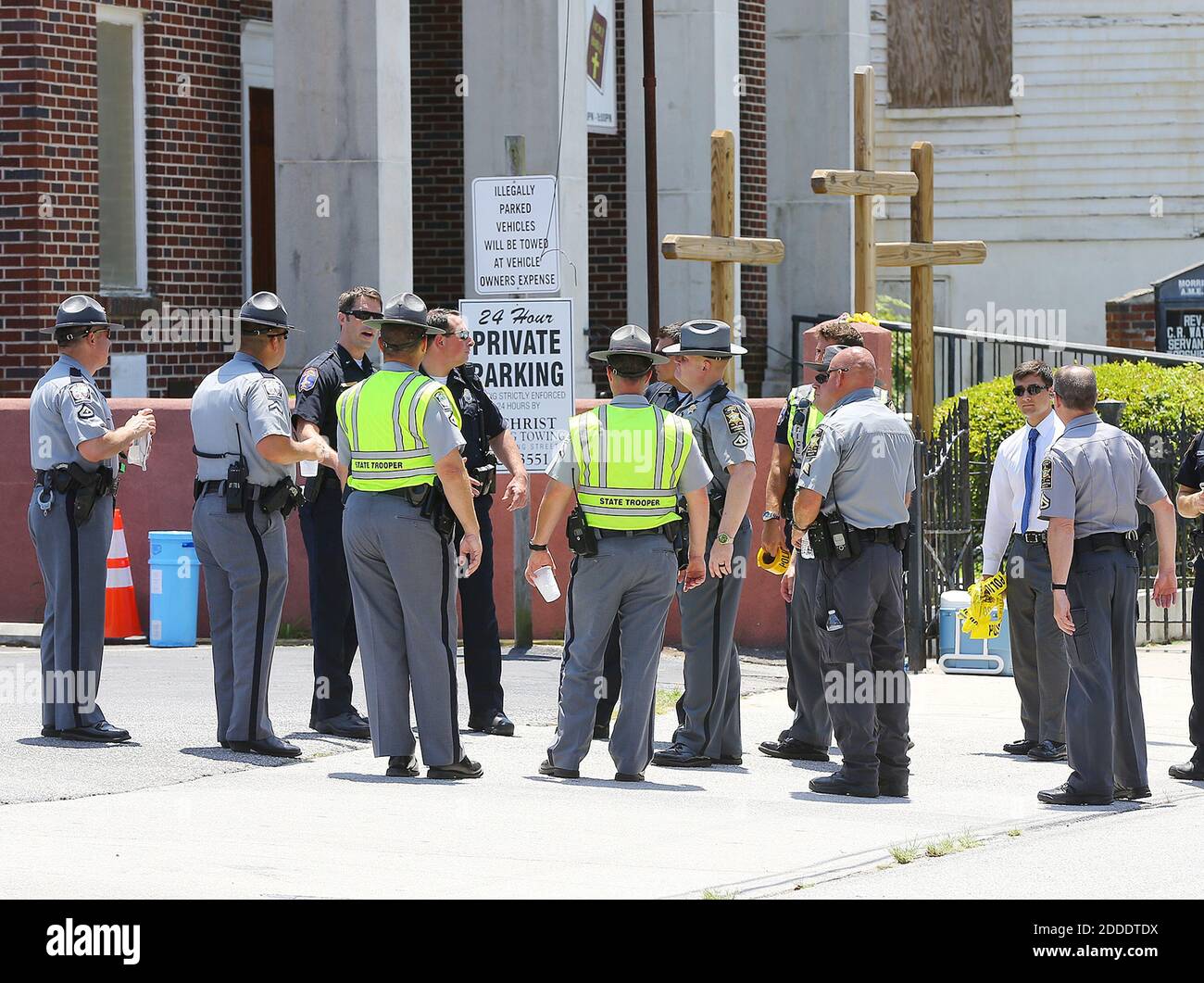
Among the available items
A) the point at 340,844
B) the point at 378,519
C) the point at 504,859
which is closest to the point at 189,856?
the point at 340,844

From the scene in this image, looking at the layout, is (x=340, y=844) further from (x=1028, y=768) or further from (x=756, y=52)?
(x=756, y=52)

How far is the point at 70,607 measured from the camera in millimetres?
9320

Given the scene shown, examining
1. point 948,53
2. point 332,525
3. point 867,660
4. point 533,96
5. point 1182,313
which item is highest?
point 948,53

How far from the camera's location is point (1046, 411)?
386 inches

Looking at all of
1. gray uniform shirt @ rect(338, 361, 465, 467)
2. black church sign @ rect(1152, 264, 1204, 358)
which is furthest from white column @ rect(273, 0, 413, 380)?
black church sign @ rect(1152, 264, 1204, 358)

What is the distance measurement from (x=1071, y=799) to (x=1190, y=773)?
1081 mm

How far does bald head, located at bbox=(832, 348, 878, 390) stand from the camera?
8711mm

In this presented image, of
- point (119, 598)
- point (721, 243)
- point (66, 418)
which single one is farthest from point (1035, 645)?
point (119, 598)

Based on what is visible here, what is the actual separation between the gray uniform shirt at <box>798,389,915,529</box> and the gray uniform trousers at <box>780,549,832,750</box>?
665mm

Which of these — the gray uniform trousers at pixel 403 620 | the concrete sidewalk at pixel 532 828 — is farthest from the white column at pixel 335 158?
the gray uniform trousers at pixel 403 620

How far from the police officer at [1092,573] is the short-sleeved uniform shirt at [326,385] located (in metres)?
3.32

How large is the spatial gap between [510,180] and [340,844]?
5930 mm

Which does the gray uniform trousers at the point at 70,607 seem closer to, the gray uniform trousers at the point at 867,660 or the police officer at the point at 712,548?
the police officer at the point at 712,548

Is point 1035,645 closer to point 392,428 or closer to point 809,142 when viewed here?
point 392,428
